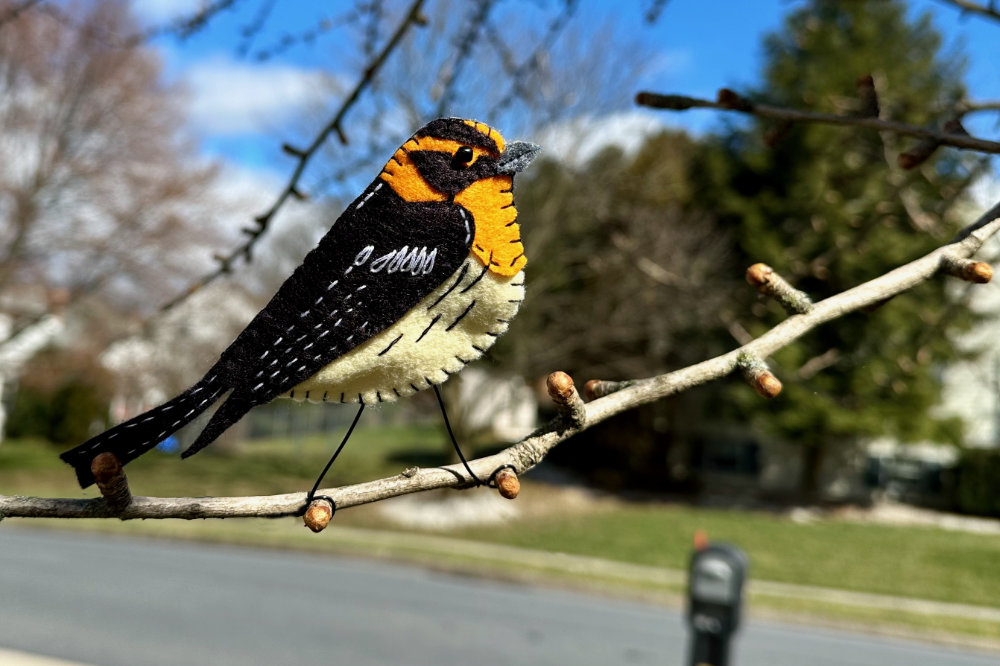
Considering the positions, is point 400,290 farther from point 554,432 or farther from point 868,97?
point 868,97

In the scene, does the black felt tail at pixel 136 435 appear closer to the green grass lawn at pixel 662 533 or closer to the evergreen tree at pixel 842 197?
the green grass lawn at pixel 662 533

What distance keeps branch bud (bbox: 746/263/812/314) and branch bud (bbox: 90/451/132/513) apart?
70 centimetres

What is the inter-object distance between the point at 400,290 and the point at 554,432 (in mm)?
210

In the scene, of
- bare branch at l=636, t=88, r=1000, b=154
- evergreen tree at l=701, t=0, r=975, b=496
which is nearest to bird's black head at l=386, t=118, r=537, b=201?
bare branch at l=636, t=88, r=1000, b=154

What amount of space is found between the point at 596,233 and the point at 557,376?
315 inches

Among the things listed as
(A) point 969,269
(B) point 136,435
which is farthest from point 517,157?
(A) point 969,269

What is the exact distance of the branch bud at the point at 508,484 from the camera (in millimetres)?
727

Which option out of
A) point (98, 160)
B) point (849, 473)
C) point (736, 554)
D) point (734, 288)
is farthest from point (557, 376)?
point (849, 473)

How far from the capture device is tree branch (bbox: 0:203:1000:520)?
65 centimetres

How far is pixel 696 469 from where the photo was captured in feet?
58.7

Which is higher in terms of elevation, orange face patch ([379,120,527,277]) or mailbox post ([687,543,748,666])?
orange face patch ([379,120,527,277])

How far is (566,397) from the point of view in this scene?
766mm

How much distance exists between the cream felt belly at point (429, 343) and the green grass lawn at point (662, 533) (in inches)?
212

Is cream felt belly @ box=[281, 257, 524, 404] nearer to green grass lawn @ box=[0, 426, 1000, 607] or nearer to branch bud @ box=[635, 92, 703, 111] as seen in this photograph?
branch bud @ box=[635, 92, 703, 111]
